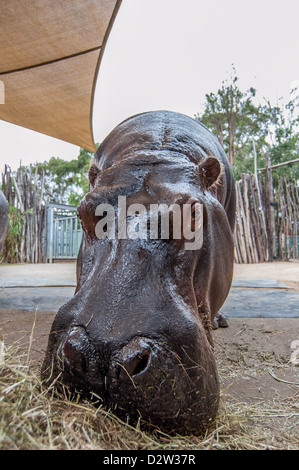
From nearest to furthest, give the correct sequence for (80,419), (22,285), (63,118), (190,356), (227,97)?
(80,419)
(190,356)
(63,118)
(22,285)
(227,97)

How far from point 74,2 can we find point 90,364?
2.96 m

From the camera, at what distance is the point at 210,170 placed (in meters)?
1.98

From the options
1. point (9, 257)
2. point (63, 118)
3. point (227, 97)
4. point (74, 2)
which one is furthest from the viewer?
point (227, 97)

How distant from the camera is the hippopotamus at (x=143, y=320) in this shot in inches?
43.5

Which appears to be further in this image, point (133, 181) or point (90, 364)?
point (133, 181)

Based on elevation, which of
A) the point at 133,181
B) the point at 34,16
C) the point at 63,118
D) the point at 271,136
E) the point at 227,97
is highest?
the point at 227,97

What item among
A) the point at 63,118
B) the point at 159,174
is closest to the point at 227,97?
the point at 63,118

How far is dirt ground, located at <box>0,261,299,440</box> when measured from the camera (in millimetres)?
1861

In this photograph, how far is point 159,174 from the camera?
1685mm

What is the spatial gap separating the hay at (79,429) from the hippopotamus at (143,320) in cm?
4

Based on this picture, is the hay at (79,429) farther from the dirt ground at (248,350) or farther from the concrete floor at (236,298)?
the concrete floor at (236,298)

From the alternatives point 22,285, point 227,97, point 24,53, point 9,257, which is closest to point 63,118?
point 24,53

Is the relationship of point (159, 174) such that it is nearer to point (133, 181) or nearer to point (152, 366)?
point (133, 181)

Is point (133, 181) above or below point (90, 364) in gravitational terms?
above
